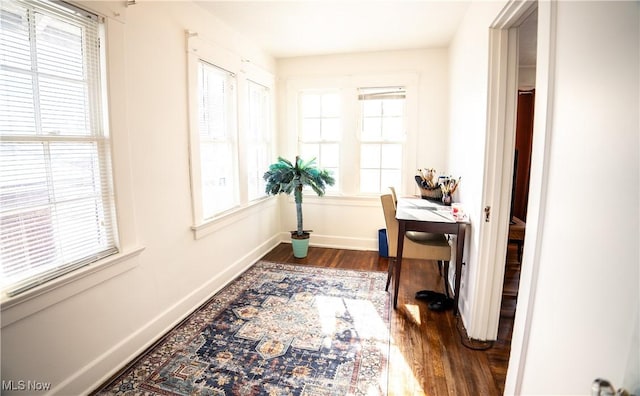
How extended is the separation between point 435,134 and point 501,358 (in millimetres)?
2666

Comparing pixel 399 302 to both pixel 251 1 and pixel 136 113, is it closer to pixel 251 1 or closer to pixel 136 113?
pixel 136 113

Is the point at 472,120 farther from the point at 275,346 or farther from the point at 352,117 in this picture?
the point at 275,346

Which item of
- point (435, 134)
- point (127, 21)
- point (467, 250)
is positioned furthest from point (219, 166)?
point (435, 134)

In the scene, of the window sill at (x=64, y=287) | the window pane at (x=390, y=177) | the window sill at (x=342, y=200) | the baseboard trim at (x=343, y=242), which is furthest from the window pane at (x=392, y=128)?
the window sill at (x=64, y=287)

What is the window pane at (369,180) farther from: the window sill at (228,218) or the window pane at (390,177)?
the window sill at (228,218)

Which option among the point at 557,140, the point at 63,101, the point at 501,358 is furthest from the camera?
the point at 501,358

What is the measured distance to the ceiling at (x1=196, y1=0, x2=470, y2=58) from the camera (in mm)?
2756

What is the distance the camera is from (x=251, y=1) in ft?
8.75

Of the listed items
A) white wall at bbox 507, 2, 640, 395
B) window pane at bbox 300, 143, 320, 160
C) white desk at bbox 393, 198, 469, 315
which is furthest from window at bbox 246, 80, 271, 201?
white wall at bbox 507, 2, 640, 395

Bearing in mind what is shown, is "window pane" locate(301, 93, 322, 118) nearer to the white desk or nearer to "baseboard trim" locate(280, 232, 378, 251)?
"baseboard trim" locate(280, 232, 378, 251)

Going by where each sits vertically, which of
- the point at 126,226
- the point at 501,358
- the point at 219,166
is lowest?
the point at 501,358

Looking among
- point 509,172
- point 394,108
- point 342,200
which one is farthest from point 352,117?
point 509,172

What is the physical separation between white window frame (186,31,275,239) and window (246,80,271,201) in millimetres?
29

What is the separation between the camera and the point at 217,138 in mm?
3123
